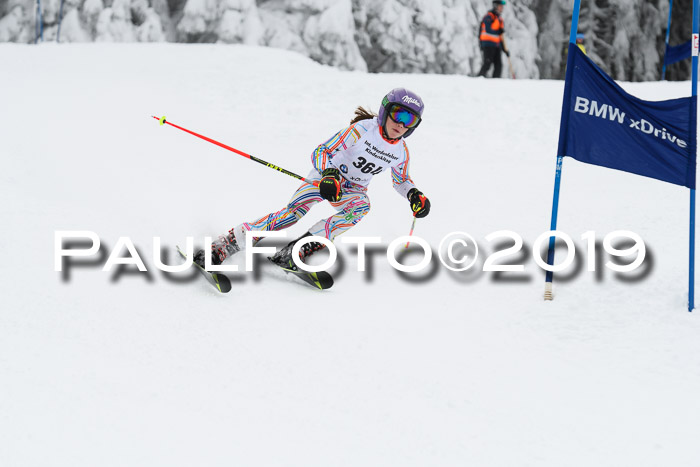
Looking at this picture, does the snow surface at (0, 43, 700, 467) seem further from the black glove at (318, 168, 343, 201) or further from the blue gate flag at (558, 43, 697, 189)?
the blue gate flag at (558, 43, 697, 189)

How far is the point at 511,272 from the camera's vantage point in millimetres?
5410

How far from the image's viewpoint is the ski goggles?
469cm

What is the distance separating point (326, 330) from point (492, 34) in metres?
8.99

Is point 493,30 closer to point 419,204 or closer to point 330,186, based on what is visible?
point 419,204

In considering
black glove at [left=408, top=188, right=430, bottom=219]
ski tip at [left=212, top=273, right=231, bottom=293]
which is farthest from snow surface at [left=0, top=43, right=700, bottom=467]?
black glove at [left=408, top=188, right=430, bottom=219]

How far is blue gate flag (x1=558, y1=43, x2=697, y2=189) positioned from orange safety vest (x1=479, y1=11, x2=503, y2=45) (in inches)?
302

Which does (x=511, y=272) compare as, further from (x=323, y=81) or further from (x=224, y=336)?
(x=323, y=81)

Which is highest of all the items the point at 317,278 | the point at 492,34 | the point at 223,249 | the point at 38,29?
the point at 38,29

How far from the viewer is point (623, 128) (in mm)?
4367

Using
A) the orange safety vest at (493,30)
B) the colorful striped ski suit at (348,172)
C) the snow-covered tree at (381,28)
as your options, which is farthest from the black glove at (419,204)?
the snow-covered tree at (381,28)

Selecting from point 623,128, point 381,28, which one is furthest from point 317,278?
point 381,28

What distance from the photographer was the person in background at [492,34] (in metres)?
11.8

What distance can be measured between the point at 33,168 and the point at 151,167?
3.93 ft

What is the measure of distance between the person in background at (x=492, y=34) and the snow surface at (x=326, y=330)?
3903 mm
